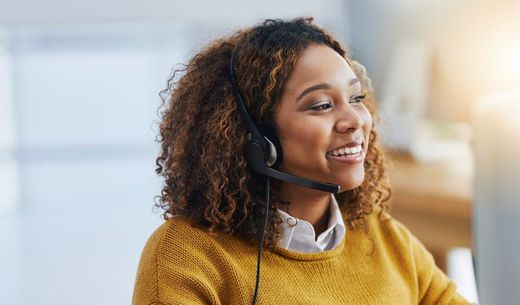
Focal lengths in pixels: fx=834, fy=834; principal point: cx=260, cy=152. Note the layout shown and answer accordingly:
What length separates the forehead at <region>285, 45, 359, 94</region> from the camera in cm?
112

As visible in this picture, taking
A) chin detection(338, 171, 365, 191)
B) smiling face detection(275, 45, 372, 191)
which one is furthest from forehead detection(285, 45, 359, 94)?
chin detection(338, 171, 365, 191)

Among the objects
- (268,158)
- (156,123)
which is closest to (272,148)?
(268,158)

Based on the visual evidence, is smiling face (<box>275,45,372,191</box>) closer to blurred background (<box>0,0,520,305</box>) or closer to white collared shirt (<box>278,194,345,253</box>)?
white collared shirt (<box>278,194,345,253</box>)

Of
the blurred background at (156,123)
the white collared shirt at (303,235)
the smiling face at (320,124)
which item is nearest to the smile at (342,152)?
the smiling face at (320,124)

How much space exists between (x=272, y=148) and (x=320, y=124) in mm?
72

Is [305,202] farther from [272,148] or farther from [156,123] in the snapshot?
[156,123]

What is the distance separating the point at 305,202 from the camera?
1178 millimetres

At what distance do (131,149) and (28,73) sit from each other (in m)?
0.98

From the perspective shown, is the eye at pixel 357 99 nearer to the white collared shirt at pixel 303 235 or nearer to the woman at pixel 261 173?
the woman at pixel 261 173

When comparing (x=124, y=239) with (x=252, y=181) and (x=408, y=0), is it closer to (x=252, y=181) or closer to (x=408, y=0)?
(x=408, y=0)

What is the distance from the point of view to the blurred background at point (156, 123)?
1.34 metres

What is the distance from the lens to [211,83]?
1.16 metres

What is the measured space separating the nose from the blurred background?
25 centimetres

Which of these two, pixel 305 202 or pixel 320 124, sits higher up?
pixel 320 124
